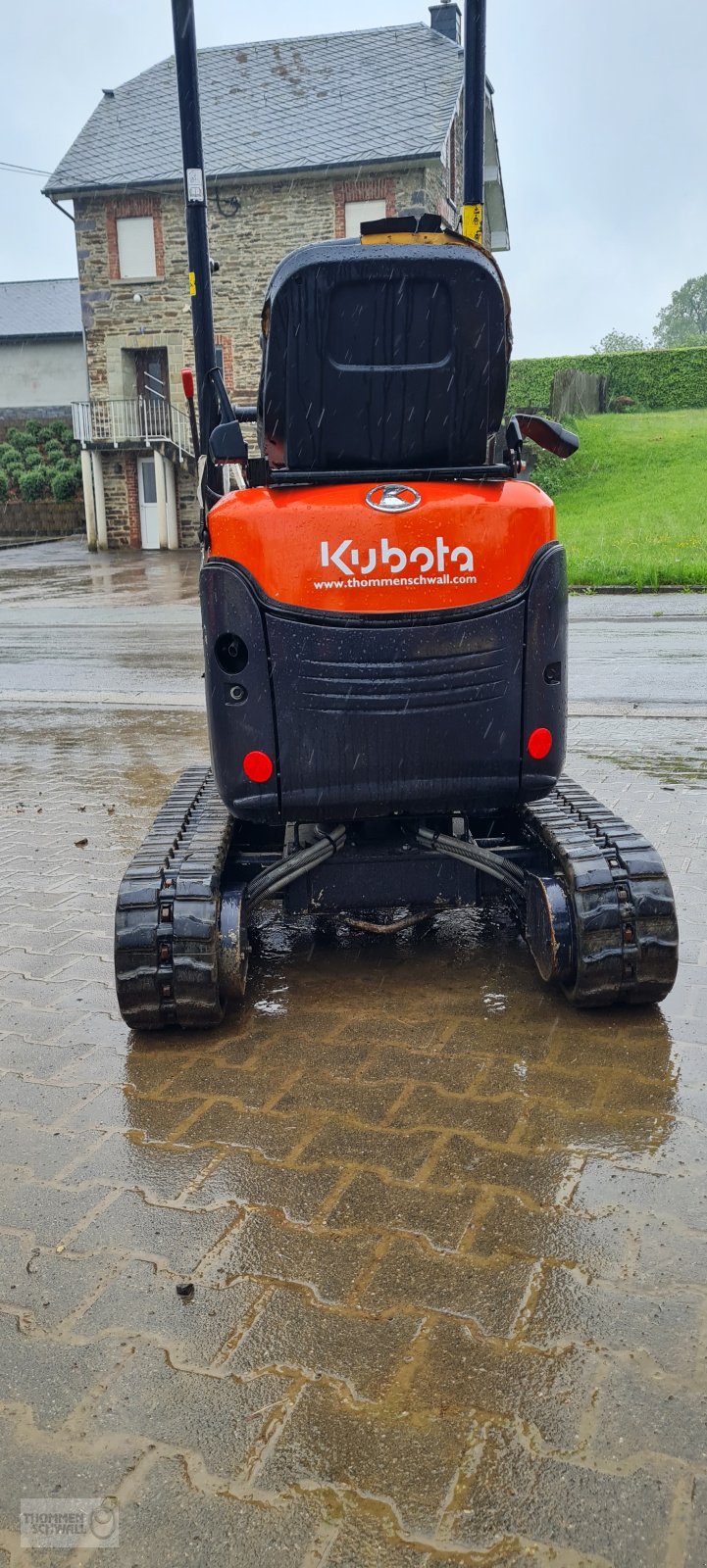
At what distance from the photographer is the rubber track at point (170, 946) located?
380 centimetres

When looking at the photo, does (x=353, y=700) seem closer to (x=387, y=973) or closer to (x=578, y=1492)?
(x=387, y=973)

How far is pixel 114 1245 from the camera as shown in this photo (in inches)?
111

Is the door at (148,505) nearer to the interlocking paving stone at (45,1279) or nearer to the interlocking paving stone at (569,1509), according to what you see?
the interlocking paving stone at (45,1279)

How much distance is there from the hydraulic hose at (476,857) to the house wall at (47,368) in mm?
43111

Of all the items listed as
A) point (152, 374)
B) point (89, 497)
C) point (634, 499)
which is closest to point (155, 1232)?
point (634, 499)

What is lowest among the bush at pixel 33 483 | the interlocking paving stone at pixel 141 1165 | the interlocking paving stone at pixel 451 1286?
the bush at pixel 33 483

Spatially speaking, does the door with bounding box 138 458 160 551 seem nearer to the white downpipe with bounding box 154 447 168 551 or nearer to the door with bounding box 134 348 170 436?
the white downpipe with bounding box 154 447 168 551

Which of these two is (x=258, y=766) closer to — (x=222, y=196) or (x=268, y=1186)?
(x=268, y=1186)

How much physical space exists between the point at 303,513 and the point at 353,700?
569 mm

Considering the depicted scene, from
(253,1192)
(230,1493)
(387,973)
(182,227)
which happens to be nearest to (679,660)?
(387,973)

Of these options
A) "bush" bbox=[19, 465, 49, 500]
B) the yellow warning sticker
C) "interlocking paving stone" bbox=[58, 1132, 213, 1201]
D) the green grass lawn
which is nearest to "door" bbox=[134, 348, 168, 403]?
"bush" bbox=[19, 465, 49, 500]

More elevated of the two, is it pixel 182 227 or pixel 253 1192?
pixel 182 227

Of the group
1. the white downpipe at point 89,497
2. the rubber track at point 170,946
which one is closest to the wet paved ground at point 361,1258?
the rubber track at point 170,946

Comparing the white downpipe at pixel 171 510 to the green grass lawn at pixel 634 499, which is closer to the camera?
the green grass lawn at pixel 634 499
